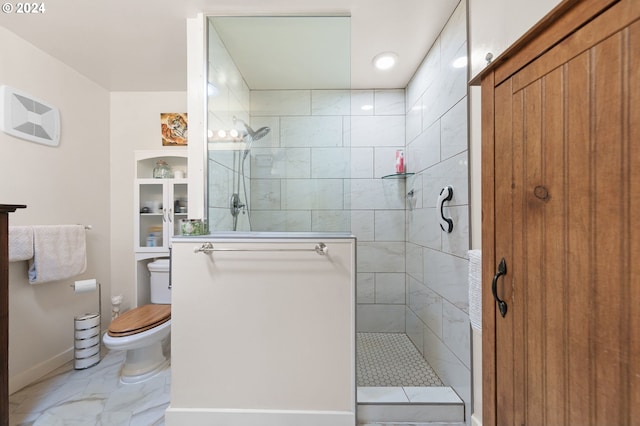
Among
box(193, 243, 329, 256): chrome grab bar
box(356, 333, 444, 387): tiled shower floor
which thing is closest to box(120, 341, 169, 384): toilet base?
box(193, 243, 329, 256): chrome grab bar

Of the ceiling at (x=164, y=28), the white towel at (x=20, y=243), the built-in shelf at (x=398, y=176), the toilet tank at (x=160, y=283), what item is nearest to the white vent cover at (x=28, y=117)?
the ceiling at (x=164, y=28)

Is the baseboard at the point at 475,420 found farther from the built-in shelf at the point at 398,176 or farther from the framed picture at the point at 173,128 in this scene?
the framed picture at the point at 173,128

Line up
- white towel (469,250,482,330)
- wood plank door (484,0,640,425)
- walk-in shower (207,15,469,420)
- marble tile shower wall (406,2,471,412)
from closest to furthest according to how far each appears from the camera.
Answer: wood plank door (484,0,640,425), white towel (469,250,482,330), marble tile shower wall (406,2,471,412), walk-in shower (207,15,469,420)

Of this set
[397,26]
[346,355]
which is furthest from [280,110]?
[346,355]

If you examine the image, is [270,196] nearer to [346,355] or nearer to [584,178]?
[346,355]

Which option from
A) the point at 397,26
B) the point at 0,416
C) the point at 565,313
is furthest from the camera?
the point at 397,26

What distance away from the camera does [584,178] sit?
574 millimetres

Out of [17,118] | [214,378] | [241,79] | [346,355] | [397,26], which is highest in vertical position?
[397,26]

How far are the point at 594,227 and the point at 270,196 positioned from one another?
1.45 m

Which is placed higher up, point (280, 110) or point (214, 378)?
point (280, 110)

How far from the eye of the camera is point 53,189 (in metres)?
1.94

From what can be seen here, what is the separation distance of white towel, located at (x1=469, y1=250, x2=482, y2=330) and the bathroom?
27 cm

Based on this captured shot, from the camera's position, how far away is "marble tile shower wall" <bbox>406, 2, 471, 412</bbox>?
1.42m
